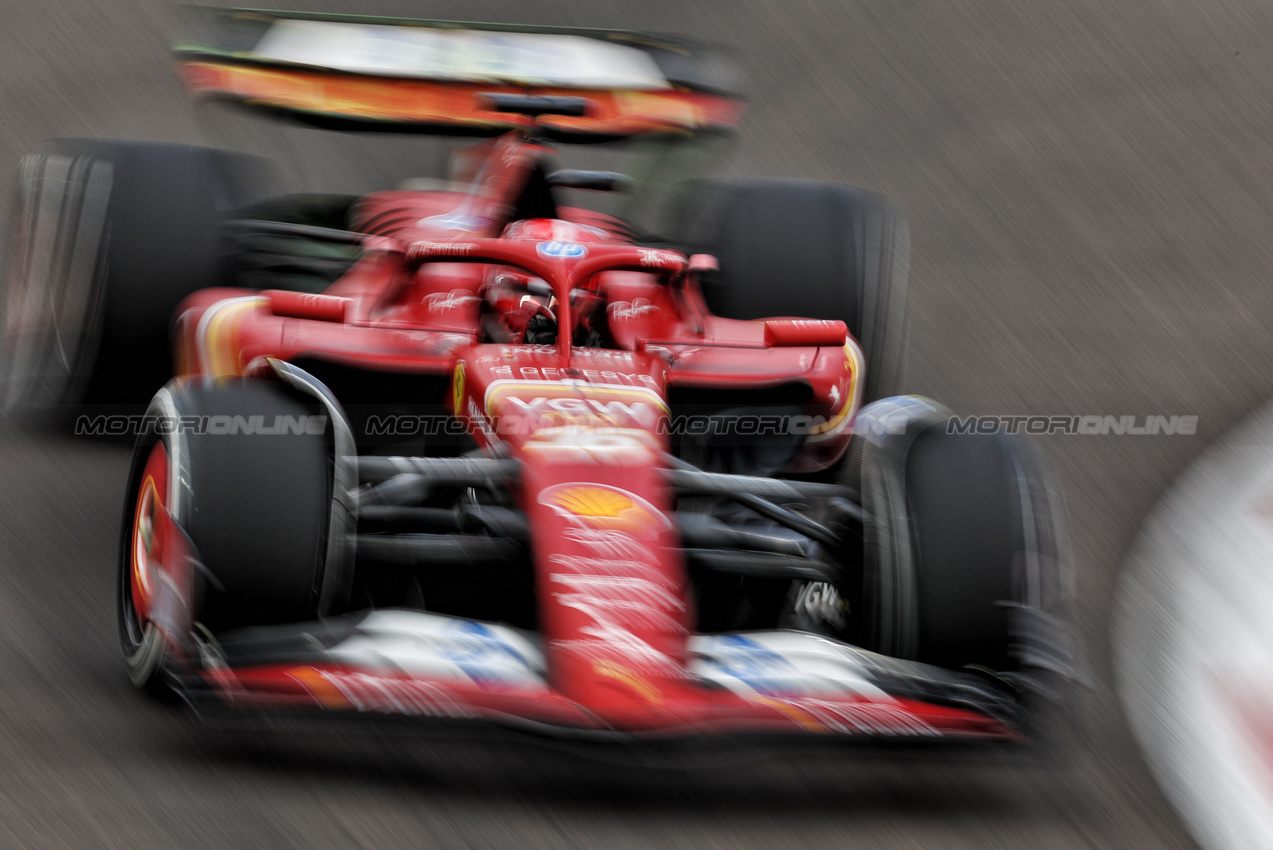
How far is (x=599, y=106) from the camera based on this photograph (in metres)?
5.14

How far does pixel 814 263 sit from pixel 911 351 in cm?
140

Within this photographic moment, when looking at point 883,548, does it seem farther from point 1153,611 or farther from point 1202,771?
point 1153,611

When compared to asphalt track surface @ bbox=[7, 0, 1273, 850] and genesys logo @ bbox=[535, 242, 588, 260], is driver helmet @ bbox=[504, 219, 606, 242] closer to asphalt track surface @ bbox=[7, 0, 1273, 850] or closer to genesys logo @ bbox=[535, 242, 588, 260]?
genesys logo @ bbox=[535, 242, 588, 260]

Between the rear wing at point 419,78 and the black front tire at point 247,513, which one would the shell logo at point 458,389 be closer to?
the black front tire at point 247,513

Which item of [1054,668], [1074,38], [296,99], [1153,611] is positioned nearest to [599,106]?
[296,99]

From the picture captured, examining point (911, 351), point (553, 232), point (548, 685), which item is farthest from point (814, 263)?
point (548, 685)

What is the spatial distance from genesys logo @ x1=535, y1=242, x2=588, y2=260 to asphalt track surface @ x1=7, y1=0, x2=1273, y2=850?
1.34 m

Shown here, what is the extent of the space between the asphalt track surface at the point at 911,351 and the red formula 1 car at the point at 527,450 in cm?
20

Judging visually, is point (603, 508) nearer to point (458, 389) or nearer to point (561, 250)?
point (458, 389)

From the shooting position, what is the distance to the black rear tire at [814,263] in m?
4.92

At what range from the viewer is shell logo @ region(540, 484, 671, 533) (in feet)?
10.3

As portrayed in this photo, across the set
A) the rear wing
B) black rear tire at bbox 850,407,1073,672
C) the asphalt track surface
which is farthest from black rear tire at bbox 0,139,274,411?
black rear tire at bbox 850,407,1073,672

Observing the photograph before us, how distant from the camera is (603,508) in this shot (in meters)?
3.16

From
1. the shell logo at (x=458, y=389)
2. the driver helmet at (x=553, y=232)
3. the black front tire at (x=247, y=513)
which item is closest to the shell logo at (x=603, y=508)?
the black front tire at (x=247, y=513)
